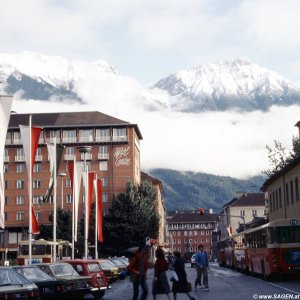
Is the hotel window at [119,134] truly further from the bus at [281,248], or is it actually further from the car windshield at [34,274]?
the car windshield at [34,274]

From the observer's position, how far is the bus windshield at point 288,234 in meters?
34.0

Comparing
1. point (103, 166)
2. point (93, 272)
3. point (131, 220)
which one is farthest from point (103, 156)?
point (93, 272)

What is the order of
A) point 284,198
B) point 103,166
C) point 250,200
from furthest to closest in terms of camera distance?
point 250,200
point 103,166
point 284,198

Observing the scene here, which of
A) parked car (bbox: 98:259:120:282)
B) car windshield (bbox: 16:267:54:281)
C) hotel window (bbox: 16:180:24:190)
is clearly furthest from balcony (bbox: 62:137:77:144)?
car windshield (bbox: 16:267:54:281)

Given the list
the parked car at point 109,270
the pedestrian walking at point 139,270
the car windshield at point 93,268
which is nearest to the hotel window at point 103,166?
the parked car at point 109,270

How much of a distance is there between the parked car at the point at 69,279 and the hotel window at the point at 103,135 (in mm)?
98142

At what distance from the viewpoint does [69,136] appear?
12431 cm

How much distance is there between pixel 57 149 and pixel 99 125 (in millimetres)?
84456

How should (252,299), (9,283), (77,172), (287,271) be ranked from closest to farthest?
(9,283)
(252,299)
(287,271)
(77,172)

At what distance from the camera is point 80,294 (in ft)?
78.6

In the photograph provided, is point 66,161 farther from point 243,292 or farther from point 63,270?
point 63,270

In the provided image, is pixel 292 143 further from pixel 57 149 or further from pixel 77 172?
pixel 57 149

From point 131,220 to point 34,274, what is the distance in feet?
257

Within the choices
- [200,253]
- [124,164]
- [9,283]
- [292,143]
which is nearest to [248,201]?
[124,164]
